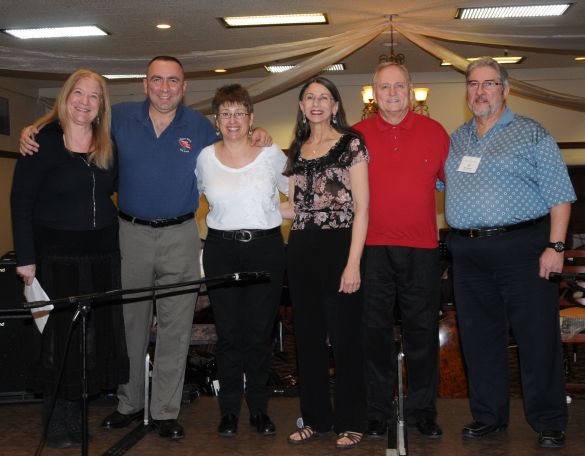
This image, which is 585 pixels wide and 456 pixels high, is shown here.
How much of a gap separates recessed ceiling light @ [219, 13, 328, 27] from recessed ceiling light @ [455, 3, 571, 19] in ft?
4.54

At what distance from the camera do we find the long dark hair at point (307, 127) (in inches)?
134

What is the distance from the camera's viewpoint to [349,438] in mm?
3412

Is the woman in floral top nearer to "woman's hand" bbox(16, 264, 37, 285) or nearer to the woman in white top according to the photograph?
the woman in white top

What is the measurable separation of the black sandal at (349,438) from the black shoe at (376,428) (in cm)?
11

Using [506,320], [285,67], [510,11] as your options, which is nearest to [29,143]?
[506,320]

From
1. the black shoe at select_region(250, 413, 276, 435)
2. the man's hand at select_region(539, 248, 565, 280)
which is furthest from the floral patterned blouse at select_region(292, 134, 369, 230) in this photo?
the black shoe at select_region(250, 413, 276, 435)

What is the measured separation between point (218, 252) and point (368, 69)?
7952 millimetres

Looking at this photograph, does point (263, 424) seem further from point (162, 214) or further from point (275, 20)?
point (275, 20)

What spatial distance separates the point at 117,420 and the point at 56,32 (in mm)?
5624

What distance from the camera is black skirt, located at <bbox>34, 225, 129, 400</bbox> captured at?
3395mm

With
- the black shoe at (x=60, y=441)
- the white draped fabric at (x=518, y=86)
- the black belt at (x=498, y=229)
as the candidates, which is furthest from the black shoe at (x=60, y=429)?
the white draped fabric at (x=518, y=86)

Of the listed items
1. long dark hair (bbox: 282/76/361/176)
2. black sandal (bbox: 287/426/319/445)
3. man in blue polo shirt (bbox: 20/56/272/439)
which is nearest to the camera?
long dark hair (bbox: 282/76/361/176)

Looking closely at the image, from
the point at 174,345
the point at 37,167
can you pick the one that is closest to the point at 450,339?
the point at 174,345

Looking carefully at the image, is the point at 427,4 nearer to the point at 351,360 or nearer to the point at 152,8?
the point at 152,8
